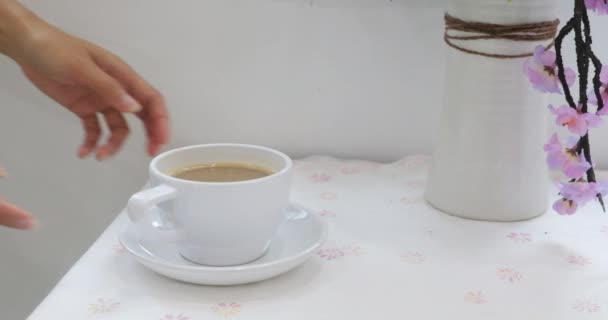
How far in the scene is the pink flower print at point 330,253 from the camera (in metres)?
0.64

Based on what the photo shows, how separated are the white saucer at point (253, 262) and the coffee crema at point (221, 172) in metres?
0.06

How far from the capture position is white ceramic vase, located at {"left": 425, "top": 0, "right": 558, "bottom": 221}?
0.69 meters

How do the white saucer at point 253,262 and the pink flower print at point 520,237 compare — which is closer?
the white saucer at point 253,262

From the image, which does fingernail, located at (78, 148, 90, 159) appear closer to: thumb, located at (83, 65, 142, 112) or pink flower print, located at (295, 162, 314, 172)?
thumb, located at (83, 65, 142, 112)

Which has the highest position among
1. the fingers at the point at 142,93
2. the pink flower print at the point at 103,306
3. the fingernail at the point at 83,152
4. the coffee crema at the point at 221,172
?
the fingers at the point at 142,93

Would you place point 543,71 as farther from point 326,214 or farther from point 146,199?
point 146,199

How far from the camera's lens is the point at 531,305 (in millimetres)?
561

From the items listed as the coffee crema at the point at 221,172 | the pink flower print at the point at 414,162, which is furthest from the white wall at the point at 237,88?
the coffee crema at the point at 221,172

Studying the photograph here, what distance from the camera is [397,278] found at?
0.60 m

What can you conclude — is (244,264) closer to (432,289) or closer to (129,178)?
(432,289)

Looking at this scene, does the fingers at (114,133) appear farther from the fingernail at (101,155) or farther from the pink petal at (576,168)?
the pink petal at (576,168)

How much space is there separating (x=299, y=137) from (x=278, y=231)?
0.28 metres

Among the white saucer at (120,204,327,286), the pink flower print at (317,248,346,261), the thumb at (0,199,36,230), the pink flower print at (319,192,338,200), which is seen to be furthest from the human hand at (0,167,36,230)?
the pink flower print at (319,192,338,200)

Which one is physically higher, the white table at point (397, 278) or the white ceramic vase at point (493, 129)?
the white ceramic vase at point (493, 129)
